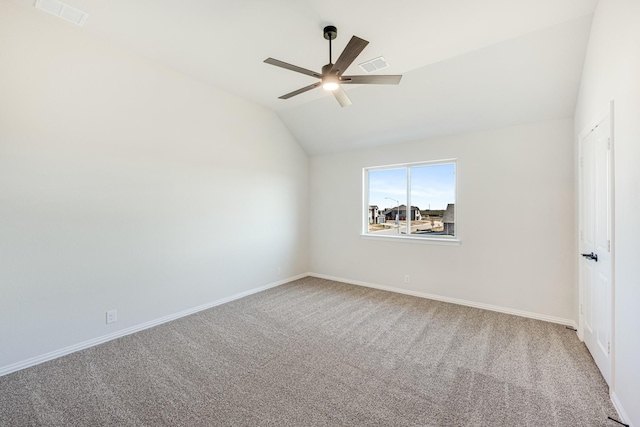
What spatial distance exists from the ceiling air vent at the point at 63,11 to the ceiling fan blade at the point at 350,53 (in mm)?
2368

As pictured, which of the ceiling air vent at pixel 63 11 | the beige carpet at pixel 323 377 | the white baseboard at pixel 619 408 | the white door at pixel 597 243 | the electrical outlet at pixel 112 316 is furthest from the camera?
the electrical outlet at pixel 112 316

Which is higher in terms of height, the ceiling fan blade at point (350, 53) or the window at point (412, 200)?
the ceiling fan blade at point (350, 53)

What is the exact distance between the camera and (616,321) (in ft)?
6.27

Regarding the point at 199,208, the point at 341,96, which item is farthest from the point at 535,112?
the point at 199,208

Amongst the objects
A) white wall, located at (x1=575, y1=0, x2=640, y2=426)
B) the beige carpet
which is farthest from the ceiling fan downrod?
the beige carpet

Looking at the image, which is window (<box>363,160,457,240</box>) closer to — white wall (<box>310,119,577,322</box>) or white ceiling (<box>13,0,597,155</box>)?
white wall (<box>310,119,577,322</box>)

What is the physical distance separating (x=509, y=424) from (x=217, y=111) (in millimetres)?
4498

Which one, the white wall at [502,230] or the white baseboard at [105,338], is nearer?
the white baseboard at [105,338]

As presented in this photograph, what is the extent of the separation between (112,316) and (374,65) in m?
4.02

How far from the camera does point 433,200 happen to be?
4398 mm

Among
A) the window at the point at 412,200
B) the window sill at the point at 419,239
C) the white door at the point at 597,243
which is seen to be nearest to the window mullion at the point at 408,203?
the window at the point at 412,200

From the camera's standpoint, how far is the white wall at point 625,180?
1.62 metres

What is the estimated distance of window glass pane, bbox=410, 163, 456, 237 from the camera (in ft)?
13.8

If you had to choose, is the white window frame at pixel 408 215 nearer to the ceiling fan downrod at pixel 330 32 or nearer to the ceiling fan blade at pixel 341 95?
the ceiling fan blade at pixel 341 95
